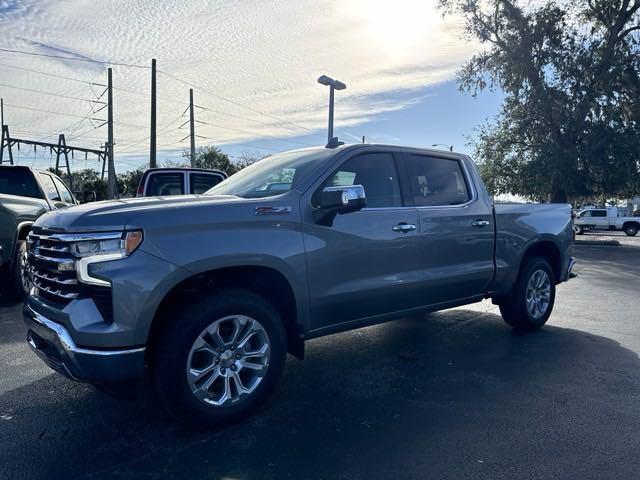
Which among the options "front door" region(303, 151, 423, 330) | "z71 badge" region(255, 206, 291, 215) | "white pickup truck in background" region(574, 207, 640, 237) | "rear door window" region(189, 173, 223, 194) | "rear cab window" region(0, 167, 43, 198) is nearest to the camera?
"z71 badge" region(255, 206, 291, 215)

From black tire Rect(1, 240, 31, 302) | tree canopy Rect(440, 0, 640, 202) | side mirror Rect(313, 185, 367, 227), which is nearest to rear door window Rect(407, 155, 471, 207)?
side mirror Rect(313, 185, 367, 227)

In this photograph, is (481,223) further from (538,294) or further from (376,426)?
(376,426)

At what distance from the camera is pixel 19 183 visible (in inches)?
316

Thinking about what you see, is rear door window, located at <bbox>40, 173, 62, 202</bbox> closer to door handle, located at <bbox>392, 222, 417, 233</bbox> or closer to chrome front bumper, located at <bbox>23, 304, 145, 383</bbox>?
chrome front bumper, located at <bbox>23, 304, 145, 383</bbox>

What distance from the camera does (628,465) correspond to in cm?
301

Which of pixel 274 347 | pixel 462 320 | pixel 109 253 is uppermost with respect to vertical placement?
pixel 109 253

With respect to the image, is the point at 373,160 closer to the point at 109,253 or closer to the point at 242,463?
the point at 109,253

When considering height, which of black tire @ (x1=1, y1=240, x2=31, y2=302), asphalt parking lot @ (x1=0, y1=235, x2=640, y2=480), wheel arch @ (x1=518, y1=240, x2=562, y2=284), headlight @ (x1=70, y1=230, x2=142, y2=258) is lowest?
asphalt parking lot @ (x1=0, y1=235, x2=640, y2=480)

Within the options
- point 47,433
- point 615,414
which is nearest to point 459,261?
point 615,414

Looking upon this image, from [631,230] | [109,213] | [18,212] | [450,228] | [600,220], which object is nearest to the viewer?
[109,213]

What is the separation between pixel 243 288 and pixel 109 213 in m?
1.05

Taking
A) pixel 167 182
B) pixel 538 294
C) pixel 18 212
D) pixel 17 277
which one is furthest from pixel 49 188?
pixel 538 294

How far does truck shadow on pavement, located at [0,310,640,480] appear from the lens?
9.74 ft

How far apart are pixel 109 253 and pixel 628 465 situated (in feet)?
10.6
